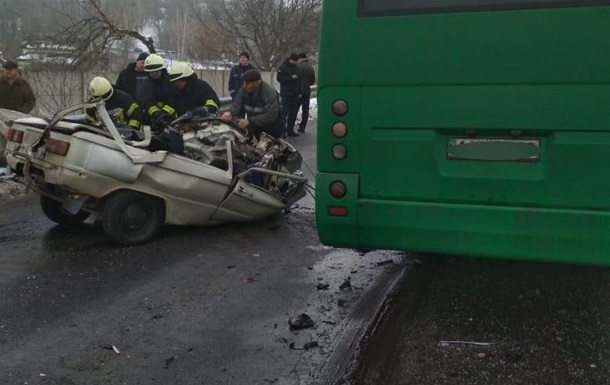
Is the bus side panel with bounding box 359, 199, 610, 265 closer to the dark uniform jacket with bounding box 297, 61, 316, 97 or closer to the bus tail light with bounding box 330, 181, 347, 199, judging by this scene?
the bus tail light with bounding box 330, 181, 347, 199

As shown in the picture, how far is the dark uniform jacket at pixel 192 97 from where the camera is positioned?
751 cm

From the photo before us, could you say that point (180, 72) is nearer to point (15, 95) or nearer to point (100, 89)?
point (100, 89)

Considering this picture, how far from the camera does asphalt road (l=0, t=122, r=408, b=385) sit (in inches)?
141

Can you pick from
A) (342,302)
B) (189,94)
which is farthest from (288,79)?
(342,302)

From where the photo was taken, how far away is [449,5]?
3.70 meters

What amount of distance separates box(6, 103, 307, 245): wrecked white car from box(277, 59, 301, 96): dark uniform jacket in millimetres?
7056

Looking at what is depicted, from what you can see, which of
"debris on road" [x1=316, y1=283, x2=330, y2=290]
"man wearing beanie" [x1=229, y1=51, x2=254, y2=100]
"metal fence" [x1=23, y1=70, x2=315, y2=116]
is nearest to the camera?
"debris on road" [x1=316, y1=283, x2=330, y2=290]

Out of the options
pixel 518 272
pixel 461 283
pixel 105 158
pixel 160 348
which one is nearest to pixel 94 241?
pixel 105 158

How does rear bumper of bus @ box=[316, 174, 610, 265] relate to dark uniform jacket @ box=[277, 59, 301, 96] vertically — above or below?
below

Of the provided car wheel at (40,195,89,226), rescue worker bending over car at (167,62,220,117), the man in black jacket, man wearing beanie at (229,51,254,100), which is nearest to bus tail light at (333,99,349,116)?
car wheel at (40,195,89,226)

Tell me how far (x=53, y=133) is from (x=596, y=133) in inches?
169

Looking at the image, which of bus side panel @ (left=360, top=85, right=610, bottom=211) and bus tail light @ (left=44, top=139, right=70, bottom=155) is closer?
bus side panel @ (left=360, top=85, right=610, bottom=211)

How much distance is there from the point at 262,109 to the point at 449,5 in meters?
3.84

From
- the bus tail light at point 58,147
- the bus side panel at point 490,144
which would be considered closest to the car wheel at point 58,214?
the bus tail light at point 58,147
